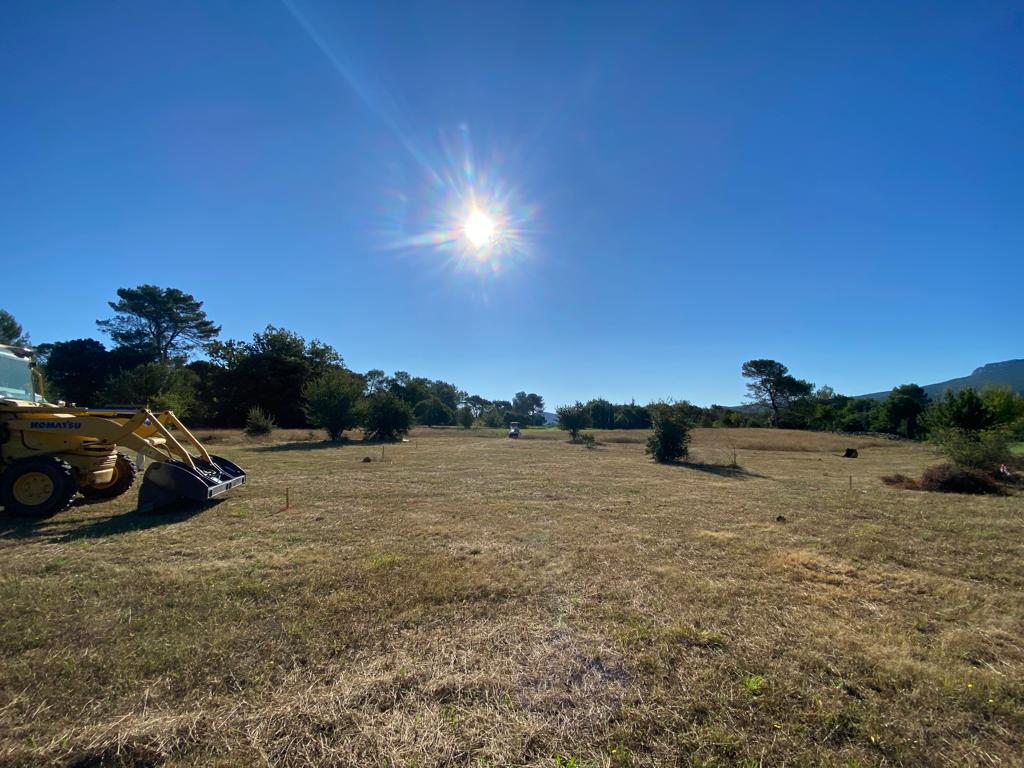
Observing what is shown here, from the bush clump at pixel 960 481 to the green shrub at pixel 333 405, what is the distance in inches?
1211

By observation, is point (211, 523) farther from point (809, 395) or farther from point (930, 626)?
point (809, 395)

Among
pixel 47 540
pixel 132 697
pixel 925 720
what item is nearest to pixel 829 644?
pixel 925 720

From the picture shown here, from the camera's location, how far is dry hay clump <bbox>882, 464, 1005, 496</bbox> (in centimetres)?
1291

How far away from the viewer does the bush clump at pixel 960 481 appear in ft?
42.5

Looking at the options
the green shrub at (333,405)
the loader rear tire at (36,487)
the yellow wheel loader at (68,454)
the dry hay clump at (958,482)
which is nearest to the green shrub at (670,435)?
the dry hay clump at (958,482)

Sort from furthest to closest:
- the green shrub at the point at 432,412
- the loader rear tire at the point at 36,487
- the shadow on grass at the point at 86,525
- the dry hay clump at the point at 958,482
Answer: the green shrub at the point at 432,412 → the dry hay clump at the point at 958,482 → the loader rear tire at the point at 36,487 → the shadow on grass at the point at 86,525

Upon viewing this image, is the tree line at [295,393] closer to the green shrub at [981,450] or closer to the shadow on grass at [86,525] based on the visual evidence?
the green shrub at [981,450]

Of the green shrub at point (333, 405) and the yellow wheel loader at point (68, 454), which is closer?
the yellow wheel loader at point (68, 454)

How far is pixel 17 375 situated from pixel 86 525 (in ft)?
13.7

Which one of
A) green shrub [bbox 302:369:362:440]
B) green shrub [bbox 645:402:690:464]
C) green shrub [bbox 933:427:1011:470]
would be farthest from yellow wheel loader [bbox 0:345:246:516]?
green shrub [bbox 933:427:1011:470]

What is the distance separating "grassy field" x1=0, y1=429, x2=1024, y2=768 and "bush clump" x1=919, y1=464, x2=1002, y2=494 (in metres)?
7.96

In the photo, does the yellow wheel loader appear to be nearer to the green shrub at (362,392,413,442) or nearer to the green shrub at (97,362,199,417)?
the green shrub at (362,392,413,442)

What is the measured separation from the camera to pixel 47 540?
602 centimetres

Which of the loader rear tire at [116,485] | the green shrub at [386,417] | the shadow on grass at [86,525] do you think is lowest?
the shadow on grass at [86,525]
